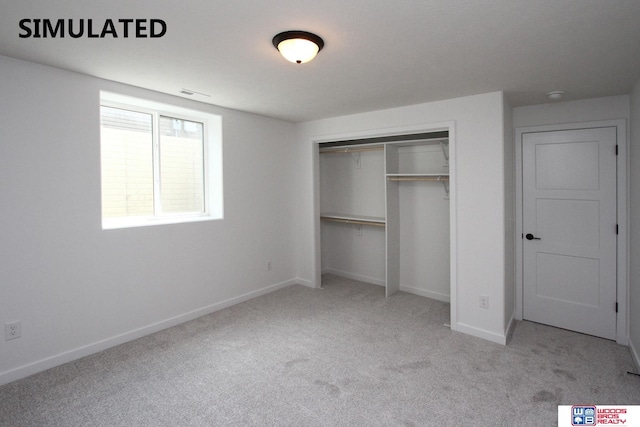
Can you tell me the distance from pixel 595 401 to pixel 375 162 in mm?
3530

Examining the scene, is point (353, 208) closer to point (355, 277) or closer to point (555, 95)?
point (355, 277)

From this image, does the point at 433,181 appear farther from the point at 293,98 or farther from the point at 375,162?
the point at 293,98

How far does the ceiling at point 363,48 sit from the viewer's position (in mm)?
1760

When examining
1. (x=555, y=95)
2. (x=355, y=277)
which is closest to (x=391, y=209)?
(x=355, y=277)

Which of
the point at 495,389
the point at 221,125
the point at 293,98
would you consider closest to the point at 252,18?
the point at 293,98

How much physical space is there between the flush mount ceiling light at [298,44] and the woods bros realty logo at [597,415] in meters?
2.73

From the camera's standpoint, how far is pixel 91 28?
2.00m

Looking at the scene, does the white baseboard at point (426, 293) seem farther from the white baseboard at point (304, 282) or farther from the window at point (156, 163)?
the window at point (156, 163)

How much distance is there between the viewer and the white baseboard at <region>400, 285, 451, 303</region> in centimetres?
441

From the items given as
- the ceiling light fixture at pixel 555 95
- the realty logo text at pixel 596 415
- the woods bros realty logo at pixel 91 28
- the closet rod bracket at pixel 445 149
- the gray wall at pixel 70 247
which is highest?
the woods bros realty logo at pixel 91 28

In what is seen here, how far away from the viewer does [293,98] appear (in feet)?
11.6

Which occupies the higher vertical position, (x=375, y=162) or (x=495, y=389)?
(x=375, y=162)

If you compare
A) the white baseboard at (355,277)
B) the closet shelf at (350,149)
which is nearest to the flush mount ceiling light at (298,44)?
the closet shelf at (350,149)

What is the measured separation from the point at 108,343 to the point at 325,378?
1974 millimetres
